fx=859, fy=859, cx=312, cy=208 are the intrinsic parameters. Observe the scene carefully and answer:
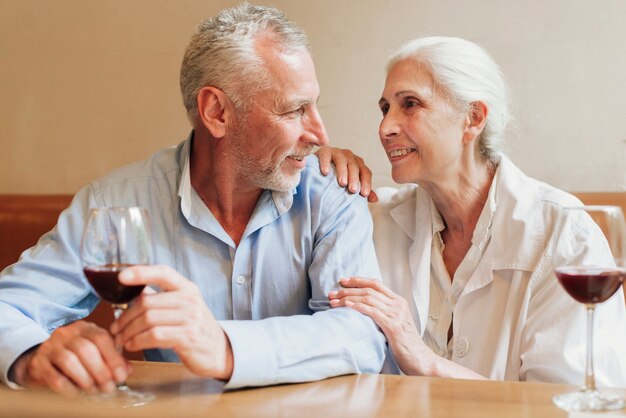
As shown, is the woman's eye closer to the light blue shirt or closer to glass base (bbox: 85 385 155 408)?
the light blue shirt

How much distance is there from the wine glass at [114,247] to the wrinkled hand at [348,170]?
0.82 m

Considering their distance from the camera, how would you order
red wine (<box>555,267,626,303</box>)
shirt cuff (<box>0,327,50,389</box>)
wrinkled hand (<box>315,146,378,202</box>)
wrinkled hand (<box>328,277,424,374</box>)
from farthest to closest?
1. wrinkled hand (<box>315,146,378,202</box>)
2. wrinkled hand (<box>328,277,424,374</box>)
3. shirt cuff (<box>0,327,50,389</box>)
4. red wine (<box>555,267,626,303</box>)

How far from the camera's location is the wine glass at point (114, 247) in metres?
1.18

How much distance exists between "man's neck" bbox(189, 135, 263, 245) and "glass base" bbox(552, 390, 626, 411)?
86 centimetres

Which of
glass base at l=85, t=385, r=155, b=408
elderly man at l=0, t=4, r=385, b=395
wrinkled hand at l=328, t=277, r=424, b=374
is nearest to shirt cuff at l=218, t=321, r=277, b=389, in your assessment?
glass base at l=85, t=385, r=155, b=408

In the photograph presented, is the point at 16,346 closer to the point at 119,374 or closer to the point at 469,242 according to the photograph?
the point at 119,374

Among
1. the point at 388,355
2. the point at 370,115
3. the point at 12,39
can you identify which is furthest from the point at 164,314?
the point at 12,39

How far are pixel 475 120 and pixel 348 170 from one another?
426mm

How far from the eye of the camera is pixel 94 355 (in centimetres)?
125

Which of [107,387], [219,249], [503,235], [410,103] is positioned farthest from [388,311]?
[410,103]

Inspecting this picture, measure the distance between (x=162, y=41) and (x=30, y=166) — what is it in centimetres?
68

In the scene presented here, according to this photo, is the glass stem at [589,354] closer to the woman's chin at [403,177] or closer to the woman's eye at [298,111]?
the woman's eye at [298,111]

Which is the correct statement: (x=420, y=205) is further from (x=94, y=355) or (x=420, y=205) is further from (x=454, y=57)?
(x=94, y=355)

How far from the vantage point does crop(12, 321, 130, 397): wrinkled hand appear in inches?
49.0
